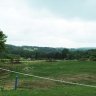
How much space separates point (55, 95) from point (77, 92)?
181 cm

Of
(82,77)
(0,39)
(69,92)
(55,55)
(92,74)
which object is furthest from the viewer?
(55,55)

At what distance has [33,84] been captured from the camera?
24.7m

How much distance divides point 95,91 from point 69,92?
1.69 metres

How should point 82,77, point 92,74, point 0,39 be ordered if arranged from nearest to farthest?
point 82,77
point 92,74
point 0,39

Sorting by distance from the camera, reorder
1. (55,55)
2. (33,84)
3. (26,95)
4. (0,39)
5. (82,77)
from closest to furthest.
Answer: (26,95), (33,84), (82,77), (0,39), (55,55)

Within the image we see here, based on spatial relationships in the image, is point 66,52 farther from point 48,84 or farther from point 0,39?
point 48,84

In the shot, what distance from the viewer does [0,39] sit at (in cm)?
4712

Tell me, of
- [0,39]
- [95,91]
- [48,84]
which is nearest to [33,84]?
[48,84]

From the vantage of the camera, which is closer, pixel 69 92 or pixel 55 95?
pixel 55 95

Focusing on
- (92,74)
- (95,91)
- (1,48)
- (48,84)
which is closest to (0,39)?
(1,48)

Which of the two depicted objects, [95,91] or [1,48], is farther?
[1,48]

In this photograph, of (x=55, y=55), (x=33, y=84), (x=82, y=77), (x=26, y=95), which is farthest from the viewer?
(x=55, y=55)

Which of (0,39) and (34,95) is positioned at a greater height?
(0,39)

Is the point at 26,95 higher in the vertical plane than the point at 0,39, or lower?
lower
